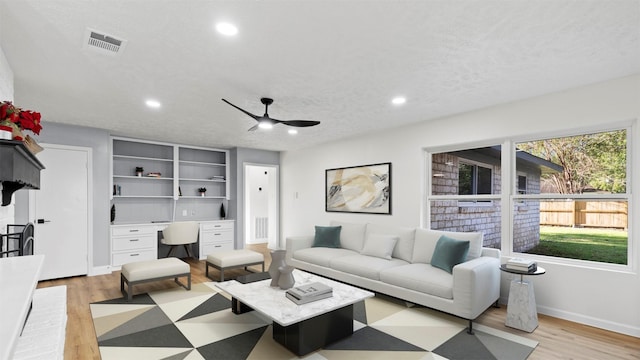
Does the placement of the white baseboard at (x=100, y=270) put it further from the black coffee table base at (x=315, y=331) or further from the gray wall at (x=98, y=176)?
the black coffee table base at (x=315, y=331)

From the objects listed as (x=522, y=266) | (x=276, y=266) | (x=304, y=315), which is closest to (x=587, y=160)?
(x=522, y=266)

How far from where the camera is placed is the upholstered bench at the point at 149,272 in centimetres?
388

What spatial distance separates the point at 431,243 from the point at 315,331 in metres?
2.08

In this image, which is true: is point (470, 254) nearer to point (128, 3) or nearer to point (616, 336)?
point (616, 336)

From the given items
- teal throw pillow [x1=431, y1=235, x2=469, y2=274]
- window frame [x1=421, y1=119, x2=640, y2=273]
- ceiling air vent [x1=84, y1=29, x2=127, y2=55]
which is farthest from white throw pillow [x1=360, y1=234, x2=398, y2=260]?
ceiling air vent [x1=84, y1=29, x2=127, y2=55]

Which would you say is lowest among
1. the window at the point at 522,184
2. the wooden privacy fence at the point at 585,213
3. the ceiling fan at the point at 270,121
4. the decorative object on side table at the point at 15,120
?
the wooden privacy fence at the point at 585,213

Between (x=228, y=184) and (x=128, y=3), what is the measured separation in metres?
5.39

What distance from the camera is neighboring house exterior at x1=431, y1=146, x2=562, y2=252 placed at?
3744 millimetres

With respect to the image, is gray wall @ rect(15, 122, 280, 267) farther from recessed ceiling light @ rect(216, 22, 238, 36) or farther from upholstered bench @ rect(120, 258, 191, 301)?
recessed ceiling light @ rect(216, 22, 238, 36)

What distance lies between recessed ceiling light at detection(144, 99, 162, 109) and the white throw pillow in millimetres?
3375

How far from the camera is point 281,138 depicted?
587 cm

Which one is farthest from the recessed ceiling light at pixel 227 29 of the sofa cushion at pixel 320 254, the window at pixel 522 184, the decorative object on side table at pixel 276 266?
the window at pixel 522 184

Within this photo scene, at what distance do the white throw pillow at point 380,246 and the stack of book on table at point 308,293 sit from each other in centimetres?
162

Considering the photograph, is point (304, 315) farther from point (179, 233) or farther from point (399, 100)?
point (179, 233)
